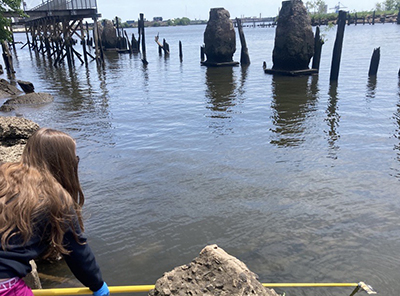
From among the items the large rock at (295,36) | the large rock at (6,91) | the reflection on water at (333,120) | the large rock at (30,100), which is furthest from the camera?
the large rock at (295,36)

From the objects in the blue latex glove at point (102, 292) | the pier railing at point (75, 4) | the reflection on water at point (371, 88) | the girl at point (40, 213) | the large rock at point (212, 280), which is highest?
the pier railing at point (75, 4)

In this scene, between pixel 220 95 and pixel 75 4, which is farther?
pixel 75 4

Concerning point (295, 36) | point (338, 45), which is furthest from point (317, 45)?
point (338, 45)

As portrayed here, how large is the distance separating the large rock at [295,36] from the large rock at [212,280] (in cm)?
1665

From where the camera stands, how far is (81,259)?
2.17 meters

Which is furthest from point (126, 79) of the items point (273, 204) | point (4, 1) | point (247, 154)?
point (273, 204)

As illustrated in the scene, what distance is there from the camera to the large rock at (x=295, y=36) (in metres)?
17.2

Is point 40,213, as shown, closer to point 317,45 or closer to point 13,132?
point 13,132

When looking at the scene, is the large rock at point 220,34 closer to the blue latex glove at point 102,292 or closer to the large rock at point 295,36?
the large rock at point 295,36

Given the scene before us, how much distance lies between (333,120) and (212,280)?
29.6 feet

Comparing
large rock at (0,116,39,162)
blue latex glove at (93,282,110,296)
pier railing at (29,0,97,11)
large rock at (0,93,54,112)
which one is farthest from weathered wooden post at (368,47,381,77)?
pier railing at (29,0,97,11)

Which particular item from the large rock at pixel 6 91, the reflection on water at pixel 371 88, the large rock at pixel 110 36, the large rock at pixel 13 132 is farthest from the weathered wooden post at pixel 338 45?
the large rock at pixel 110 36

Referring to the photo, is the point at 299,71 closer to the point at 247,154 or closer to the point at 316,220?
the point at 247,154

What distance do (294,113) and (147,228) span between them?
7.56 m
